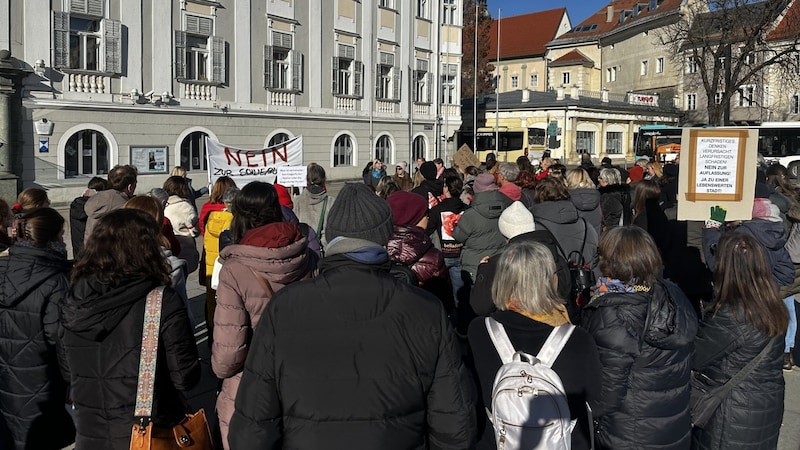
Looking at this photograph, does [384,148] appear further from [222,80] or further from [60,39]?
[60,39]

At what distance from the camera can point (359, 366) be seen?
2.52 metres

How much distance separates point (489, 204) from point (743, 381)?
3642 millimetres

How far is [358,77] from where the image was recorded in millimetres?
32531

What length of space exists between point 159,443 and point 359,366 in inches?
49.7

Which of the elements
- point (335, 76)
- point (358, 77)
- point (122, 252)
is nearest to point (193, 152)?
point (335, 76)

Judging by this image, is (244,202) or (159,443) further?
(244,202)

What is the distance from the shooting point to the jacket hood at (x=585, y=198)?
25.2 ft

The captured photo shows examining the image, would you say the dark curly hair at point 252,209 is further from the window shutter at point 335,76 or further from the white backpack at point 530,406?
the window shutter at point 335,76

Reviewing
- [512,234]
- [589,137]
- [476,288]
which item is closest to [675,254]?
[512,234]

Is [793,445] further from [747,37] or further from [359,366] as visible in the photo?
[747,37]

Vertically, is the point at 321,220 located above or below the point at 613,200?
below

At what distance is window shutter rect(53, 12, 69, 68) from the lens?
20828 millimetres

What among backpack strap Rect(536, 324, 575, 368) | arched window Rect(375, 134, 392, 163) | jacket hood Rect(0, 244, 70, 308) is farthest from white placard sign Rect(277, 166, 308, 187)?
arched window Rect(375, 134, 392, 163)

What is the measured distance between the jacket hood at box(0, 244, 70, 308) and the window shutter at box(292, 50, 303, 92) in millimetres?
25821
